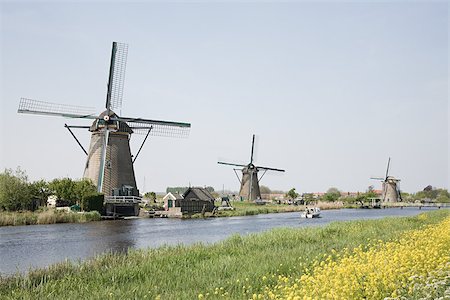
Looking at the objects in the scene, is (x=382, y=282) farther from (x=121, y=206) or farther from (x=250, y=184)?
(x=250, y=184)

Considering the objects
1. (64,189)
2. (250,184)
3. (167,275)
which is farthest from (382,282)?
(250,184)

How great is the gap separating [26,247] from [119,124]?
23415 millimetres

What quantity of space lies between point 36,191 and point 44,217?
9.68 meters

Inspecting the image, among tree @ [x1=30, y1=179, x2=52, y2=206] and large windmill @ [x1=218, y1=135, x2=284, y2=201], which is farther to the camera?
large windmill @ [x1=218, y1=135, x2=284, y2=201]

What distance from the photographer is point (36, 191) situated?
44469mm

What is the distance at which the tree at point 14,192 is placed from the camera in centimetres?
3999

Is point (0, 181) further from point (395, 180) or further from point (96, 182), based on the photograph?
point (395, 180)

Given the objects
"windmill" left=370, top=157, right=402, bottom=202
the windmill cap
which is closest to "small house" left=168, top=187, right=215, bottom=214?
the windmill cap

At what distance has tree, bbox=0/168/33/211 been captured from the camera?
40.0 meters

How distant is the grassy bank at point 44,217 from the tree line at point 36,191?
2.92 metres

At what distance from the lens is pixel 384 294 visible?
5926mm

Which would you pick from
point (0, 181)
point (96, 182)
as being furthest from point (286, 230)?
point (0, 181)

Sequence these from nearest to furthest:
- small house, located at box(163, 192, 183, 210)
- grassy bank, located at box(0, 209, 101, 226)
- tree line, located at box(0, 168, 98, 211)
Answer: grassy bank, located at box(0, 209, 101, 226)
tree line, located at box(0, 168, 98, 211)
small house, located at box(163, 192, 183, 210)

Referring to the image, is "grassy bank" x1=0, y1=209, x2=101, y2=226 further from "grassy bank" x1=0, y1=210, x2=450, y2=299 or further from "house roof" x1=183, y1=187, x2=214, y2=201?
"grassy bank" x1=0, y1=210, x2=450, y2=299
